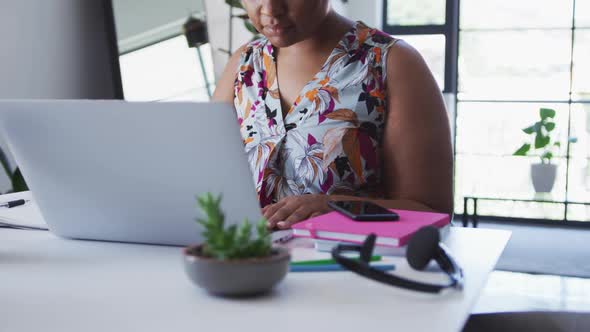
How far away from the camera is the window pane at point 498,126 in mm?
5266

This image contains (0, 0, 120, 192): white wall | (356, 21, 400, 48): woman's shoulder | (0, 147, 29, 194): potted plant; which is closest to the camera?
(356, 21, 400, 48): woman's shoulder

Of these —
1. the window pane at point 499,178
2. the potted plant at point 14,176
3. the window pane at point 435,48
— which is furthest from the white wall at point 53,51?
the window pane at point 499,178

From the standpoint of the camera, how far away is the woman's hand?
1.12 meters

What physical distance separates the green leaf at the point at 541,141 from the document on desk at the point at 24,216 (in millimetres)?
4260

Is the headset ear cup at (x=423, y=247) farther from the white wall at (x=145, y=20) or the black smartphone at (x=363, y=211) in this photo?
the white wall at (x=145, y=20)

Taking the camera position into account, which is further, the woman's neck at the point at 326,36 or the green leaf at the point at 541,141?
the green leaf at the point at 541,141

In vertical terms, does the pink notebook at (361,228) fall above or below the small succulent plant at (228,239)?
below

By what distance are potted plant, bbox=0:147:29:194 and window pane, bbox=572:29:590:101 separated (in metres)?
4.09

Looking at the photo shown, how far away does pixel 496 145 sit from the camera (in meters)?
5.37

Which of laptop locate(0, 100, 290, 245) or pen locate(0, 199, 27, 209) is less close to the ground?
laptop locate(0, 100, 290, 245)

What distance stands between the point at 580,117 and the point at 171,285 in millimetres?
4917

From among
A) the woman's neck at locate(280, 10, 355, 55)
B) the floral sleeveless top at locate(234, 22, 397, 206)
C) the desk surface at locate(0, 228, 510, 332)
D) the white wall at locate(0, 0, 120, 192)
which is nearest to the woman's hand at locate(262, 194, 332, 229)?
the desk surface at locate(0, 228, 510, 332)

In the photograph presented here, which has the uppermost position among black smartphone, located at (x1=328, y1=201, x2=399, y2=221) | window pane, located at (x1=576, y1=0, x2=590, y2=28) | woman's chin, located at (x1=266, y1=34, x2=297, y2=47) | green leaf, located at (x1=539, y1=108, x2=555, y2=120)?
window pane, located at (x1=576, y1=0, x2=590, y2=28)

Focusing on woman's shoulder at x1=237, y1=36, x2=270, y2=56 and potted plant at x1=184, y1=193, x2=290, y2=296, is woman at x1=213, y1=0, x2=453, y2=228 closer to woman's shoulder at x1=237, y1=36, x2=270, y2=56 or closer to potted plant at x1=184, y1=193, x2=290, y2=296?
woman's shoulder at x1=237, y1=36, x2=270, y2=56
